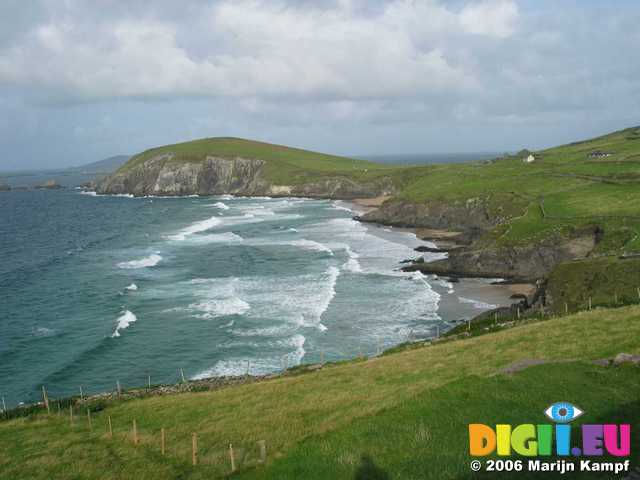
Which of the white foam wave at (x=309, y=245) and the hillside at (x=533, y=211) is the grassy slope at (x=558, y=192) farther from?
the white foam wave at (x=309, y=245)

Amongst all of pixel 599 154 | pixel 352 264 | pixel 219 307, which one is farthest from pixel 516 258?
pixel 599 154

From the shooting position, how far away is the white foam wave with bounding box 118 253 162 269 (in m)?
84.2

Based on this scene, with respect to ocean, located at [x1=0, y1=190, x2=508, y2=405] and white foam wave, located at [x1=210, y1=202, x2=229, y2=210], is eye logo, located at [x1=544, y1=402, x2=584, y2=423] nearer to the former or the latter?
ocean, located at [x1=0, y1=190, x2=508, y2=405]

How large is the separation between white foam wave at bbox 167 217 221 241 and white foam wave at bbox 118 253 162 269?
19.0 m

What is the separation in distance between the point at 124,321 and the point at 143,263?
100ft

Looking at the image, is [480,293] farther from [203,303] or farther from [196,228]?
[196,228]

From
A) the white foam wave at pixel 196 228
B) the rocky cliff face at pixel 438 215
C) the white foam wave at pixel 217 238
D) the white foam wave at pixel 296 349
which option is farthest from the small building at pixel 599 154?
the white foam wave at pixel 296 349

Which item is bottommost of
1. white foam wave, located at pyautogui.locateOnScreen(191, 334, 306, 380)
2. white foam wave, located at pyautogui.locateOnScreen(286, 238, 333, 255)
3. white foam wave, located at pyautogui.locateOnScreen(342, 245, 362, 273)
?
white foam wave, located at pyautogui.locateOnScreen(191, 334, 306, 380)

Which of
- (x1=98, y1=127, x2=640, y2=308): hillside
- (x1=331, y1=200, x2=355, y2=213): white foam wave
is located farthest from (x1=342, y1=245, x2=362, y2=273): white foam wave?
(x1=331, y1=200, x2=355, y2=213): white foam wave

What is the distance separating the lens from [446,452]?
16562mm

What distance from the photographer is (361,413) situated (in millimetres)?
21844

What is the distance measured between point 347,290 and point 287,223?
212ft

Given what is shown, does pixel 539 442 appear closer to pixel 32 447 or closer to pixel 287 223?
pixel 32 447

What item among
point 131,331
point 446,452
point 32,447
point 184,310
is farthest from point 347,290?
point 446,452
